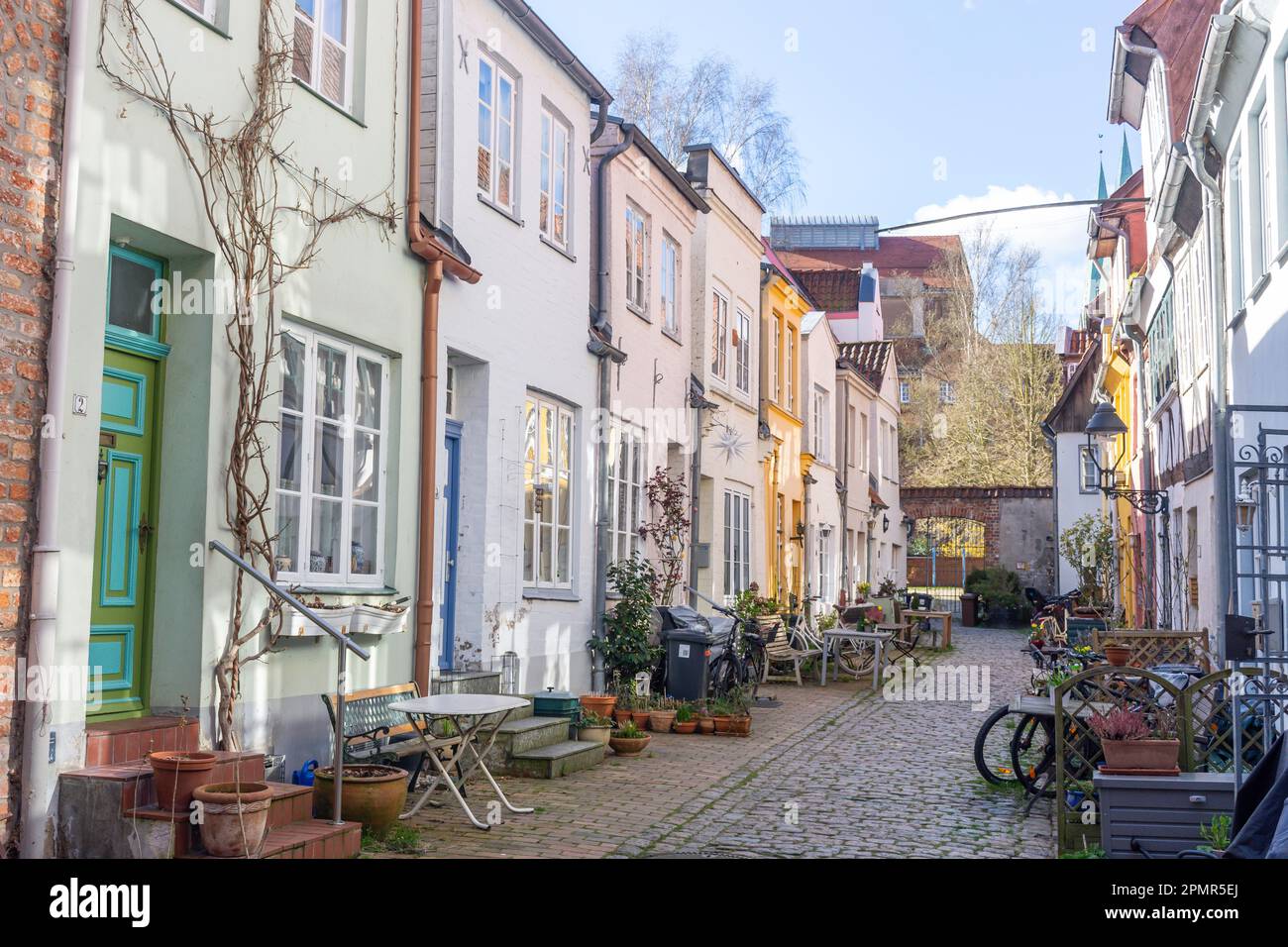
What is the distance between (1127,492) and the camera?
15.8 meters

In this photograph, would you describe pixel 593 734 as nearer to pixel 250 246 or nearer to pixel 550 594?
pixel 550 594

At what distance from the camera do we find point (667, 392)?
49.6ft

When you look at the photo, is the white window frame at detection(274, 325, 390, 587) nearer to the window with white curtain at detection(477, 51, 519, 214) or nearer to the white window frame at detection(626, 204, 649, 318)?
the window with white curtain at detection(477, 51, 519, 214)

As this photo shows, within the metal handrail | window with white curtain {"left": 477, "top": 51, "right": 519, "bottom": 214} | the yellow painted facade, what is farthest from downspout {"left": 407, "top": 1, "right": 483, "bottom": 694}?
the yellow painted facade

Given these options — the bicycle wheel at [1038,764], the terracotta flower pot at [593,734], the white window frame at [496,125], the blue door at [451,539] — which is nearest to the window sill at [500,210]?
the white window frame at [496,125]

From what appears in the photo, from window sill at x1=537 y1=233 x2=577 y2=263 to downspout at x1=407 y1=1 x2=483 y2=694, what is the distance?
7.70 ft

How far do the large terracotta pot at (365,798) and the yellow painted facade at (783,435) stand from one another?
42.4ft

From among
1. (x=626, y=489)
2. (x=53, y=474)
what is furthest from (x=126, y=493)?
(x=626, y=489)

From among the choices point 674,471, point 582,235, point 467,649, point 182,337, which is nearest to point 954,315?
point 674,471

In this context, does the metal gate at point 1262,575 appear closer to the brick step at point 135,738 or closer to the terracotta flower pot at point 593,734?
the terracotta flower pot at point 593,734

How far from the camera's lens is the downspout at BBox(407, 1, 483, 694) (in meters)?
8.95

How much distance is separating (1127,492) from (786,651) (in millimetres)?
4962

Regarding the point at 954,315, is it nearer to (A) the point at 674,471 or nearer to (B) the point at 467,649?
(A) the point at 674,471

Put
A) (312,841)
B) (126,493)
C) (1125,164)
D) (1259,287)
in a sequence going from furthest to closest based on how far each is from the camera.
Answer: (1125,164) < (1259,287) < (126,493) < (312,841)
